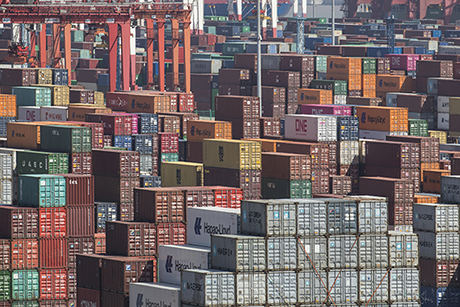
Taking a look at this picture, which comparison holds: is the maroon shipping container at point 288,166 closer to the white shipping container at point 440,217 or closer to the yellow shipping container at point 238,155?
the yellow shipping container at point 238,155

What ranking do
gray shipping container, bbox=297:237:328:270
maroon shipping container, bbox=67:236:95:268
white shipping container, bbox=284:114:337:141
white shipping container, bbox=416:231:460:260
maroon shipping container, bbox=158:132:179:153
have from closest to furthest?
gray shipping container, bbox=297:237:328:270 → maroon shipping container, bbox=67:236:95:268 → white shipping container, bbox=416:231:460:260 → white shipping container, bbox=284:114:337:141 → maroon shipping container, bbox=158:132:179:153

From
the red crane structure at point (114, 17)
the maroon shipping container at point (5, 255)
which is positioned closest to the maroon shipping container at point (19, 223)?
the maroon shipping container at point (5, 255)

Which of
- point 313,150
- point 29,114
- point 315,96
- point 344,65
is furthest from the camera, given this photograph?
point 344,65

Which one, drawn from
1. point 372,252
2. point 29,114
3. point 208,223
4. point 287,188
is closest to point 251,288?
point 372,252

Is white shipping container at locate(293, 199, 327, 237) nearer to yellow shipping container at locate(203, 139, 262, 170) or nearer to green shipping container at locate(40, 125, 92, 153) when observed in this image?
yellow shipping container at locate(203, 139, 262, 170)

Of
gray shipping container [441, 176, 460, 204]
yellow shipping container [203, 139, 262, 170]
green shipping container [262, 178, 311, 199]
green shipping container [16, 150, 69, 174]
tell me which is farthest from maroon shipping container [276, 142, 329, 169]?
green shipping container [16, 150, 69, 174]

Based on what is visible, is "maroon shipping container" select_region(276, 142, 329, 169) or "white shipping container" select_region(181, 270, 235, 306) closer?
"white shipping container" select_region(181, 270, 235, 306)

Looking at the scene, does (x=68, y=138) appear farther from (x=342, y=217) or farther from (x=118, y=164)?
(x=342, y=217)
